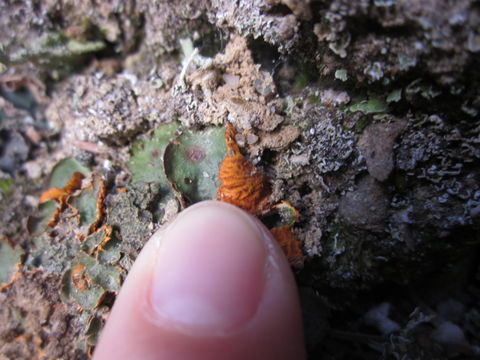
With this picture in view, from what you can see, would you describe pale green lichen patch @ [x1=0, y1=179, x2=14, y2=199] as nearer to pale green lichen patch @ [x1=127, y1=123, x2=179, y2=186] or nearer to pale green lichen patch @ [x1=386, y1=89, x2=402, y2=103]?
pale green lichen patch @ [x1=127, y1=123, x2=179, y2=186]

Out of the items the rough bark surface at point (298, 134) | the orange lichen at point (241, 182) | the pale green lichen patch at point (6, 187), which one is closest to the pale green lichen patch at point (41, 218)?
the rough bark surface at point (298, 134)

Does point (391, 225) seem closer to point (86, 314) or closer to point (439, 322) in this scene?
point (439, 322)

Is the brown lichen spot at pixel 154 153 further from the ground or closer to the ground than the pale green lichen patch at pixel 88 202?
further from the ground

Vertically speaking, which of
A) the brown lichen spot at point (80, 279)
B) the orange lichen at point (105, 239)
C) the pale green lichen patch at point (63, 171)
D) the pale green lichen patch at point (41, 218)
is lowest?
the brown lichen spot at point (80, 279)

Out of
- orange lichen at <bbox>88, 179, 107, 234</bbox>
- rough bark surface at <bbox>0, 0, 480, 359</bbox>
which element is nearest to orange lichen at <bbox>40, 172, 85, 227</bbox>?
rough bark surface at <bbox>0, 0, 480, 359</bbox>

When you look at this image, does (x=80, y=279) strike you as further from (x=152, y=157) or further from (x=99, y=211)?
(x=152, y=157)

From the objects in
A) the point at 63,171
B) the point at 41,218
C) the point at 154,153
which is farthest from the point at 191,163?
the point at 41,218

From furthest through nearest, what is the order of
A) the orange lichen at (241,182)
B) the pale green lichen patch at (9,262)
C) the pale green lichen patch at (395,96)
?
1. the pale green lichen patch at (9,262)
2. the orange lichen at (241,182)
3. the pale green lichen patch at (395,96)

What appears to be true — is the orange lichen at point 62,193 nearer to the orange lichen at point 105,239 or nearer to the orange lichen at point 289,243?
→ the orange lichen at point 105,239
